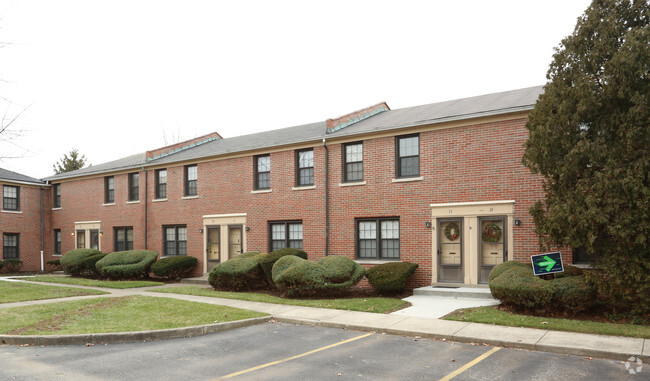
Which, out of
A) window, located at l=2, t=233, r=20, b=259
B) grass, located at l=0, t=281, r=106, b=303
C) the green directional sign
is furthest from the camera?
window, located at l=2, t=233, r=20, b=259

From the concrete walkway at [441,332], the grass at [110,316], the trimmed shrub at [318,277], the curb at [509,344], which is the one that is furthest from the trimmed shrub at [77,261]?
the curb at [509,344]

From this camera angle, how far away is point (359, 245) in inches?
688

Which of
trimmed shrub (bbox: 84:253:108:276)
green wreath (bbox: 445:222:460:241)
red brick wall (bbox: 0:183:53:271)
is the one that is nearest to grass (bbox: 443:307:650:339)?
green wreath (bbox: 445:222:460:241)

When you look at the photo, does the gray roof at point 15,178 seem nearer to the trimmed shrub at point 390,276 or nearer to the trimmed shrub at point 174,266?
the trimmed shrub at point 174,266

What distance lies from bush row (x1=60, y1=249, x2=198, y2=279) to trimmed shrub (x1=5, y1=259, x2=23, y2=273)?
6430mm

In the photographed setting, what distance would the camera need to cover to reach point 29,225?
95.7 feet

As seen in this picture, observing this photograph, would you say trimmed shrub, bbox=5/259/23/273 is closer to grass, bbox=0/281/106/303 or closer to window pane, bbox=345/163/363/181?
grass, bbox=0/281/106/303

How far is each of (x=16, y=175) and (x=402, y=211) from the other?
2594cm

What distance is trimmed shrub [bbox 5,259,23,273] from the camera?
27.5 metres

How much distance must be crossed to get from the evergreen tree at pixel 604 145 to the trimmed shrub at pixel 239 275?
9.44 metres

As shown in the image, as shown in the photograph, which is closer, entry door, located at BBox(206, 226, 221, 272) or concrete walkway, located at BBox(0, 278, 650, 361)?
concrete walkway, located at BBox(0, 278, 650, 361)

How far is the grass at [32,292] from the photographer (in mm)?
14830

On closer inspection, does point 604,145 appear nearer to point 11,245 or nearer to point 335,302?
point 335,302

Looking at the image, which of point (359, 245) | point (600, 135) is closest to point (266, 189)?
point (359, 245)
